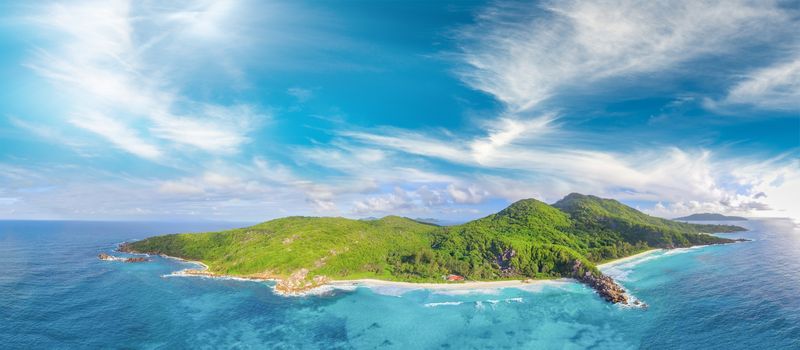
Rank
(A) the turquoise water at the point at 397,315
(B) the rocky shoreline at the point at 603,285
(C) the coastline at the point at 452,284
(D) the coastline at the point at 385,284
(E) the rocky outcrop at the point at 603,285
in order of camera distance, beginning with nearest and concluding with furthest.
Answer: (A) the turquoise water at the point at 397,315 → (B) the rocky shoreline at the point at 603,285 → (E) the rocky outcrop at the point at 603,285 → (D) the coastline at the point at 385,284 → (C) the coastline at the point at 452,284

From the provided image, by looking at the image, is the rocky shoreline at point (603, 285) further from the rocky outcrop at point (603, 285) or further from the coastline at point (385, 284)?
the coastline at point (385, 284)

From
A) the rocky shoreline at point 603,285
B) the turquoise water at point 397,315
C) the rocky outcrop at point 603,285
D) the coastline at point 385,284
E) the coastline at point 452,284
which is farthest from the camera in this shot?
the coastline at point 452,284

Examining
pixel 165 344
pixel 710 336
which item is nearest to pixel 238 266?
pixel 165 344

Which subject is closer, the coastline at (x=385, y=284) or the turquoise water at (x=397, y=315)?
the turquoise water at (x=397, y=315)

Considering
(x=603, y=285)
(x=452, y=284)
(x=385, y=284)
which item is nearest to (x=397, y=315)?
(x=385, y=284)

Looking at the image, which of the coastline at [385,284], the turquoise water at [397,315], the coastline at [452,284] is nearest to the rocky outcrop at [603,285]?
the turquoise water at [397,315]

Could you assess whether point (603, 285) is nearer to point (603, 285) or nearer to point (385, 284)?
point (603, 285)

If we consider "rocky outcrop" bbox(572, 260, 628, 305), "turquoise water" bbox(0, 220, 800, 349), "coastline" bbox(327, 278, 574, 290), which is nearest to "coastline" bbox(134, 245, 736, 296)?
"coastline" bbox(327, 278, 574, 290)

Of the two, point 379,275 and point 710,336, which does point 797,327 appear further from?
point 379,275
